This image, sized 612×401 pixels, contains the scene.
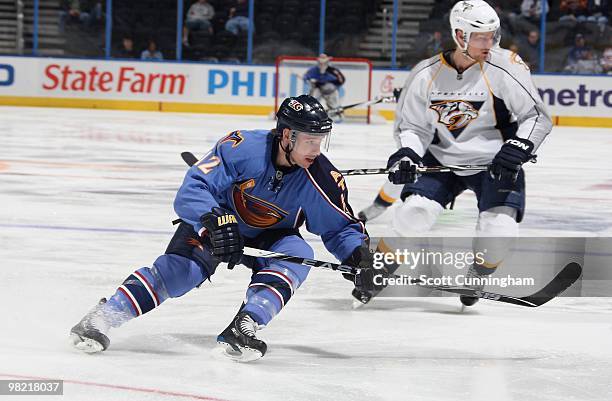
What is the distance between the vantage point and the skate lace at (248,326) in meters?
3.21

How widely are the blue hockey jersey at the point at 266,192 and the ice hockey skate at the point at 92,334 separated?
38cm

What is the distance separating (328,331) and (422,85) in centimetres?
111

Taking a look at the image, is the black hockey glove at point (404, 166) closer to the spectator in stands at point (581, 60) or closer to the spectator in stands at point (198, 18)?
the spectator in stands at point (581, 60)

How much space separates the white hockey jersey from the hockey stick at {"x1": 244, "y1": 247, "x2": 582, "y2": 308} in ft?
1.63

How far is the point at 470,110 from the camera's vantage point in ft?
14.0

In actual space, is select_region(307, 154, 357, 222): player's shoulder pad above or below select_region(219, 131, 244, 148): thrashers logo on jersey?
below

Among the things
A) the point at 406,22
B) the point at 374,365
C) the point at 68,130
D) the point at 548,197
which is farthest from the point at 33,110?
the point at 374,365

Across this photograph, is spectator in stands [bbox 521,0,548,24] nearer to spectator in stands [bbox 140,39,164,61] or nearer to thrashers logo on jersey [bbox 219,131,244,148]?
spectator in stands [bbox 140,39,164,61]

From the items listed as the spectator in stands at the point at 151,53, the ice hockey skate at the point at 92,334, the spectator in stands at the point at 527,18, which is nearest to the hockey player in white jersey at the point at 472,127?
the ice hockey skate at the point at 92,334

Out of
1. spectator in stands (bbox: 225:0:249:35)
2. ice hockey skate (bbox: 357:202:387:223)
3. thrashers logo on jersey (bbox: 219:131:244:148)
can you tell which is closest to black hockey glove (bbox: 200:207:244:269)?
thrashers logo on jersey (bbox: 219:131:244:148)

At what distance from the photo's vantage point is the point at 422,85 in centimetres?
434

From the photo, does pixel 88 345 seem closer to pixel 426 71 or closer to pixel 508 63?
pixel 426 71

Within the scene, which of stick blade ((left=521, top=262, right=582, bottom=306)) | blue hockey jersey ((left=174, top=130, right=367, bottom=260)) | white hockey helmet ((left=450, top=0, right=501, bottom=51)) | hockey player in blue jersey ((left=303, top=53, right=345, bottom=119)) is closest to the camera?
blue hockey jersey ((left=174, top=130, right=367, bottom=260))

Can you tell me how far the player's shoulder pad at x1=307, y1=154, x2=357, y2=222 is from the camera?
343 cm
